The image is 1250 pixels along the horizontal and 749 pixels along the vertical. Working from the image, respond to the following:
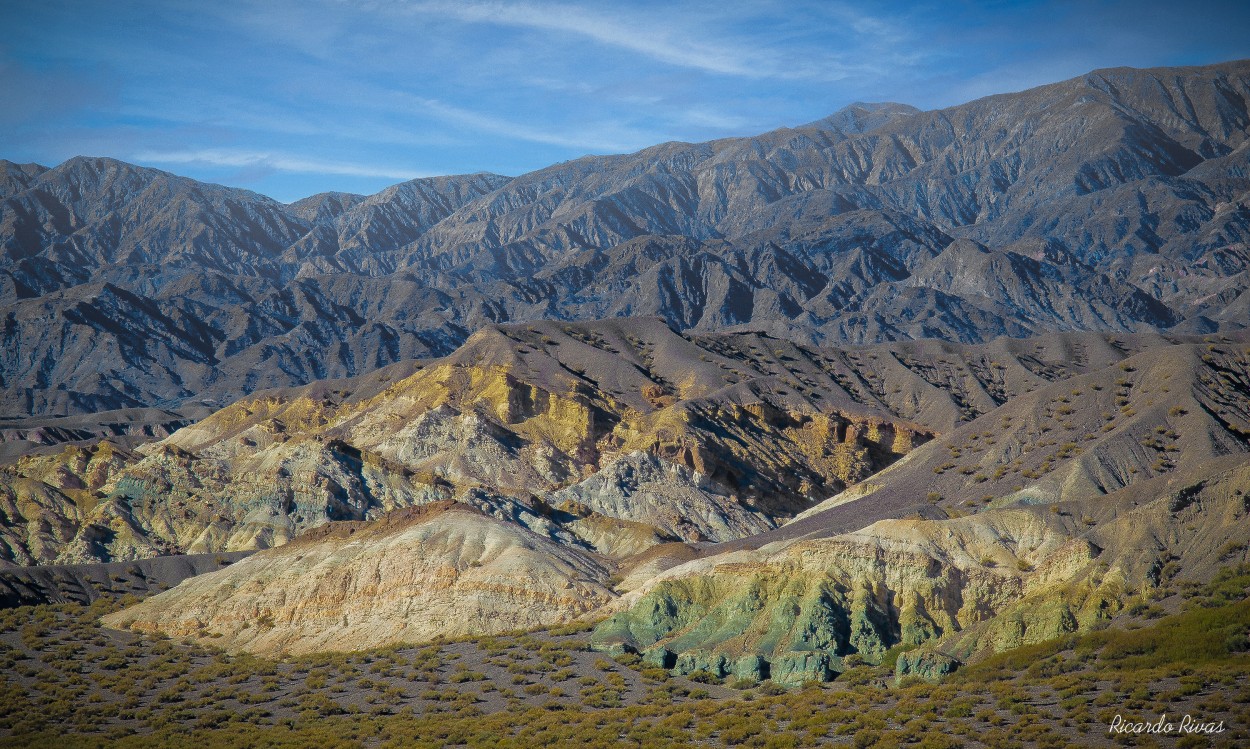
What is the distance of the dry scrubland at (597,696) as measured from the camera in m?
51.2

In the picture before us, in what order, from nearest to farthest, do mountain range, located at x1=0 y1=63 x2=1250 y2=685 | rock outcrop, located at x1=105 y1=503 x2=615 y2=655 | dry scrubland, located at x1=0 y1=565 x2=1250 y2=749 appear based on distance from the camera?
1. dry scrubland, located at x1=0 y1=565 x2=1250 y2=749
2. mountain range, located at x1=0 y1=63 x2=1250 y2=685
3. rock outcrop, located at x1=105 y1=503 x2=615 y2=655

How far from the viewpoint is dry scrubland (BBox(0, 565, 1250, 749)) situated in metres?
51.2

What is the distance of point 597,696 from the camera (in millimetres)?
64875

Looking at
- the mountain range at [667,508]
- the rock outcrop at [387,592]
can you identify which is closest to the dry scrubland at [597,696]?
the mountain range at [667,508]

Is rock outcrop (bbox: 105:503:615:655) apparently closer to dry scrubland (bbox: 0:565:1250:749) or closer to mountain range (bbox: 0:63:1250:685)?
mountain range (bbox: 0:63:1250:685)

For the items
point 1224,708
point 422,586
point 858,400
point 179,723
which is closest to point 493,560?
point 422,586

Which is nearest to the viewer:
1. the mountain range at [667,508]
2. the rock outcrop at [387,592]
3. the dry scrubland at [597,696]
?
the dry scrubland at [597,696]

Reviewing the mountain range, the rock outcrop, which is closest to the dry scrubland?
the mountain range

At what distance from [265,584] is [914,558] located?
41994 mm

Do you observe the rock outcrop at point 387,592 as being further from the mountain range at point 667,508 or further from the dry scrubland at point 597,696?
the dry scrubland at point 597,696

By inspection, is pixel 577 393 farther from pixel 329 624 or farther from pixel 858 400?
pixel 329 624

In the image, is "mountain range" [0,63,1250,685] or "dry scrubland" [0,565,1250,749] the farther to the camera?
"mountain range" [0,63,1250,685]

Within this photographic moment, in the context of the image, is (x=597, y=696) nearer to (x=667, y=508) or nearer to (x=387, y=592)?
(x=387, y=592)

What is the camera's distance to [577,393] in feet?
542
